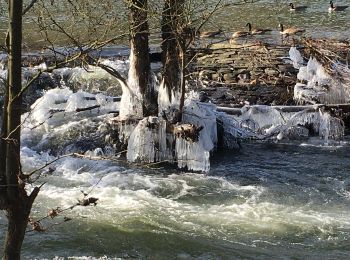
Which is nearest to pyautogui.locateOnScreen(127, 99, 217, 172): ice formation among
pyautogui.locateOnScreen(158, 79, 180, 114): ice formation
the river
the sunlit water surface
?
the sunlit water surface

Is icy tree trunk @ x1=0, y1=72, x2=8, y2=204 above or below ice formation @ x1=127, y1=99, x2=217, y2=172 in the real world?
above

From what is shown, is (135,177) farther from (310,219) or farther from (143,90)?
(310,219)

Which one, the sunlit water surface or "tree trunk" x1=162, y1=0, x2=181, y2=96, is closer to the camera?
the sunlit water surface

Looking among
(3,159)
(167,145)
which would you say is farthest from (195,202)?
(3,159)

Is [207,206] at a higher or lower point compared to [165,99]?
lower

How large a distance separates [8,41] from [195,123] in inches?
285

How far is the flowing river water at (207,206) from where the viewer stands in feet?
25.7

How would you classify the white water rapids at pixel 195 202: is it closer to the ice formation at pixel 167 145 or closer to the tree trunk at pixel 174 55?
the ice formation at pixel 167 145

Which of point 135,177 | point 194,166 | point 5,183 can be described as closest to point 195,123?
point 194,166

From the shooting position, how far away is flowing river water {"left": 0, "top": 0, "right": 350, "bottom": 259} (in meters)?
7.82

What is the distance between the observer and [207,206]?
9234mm

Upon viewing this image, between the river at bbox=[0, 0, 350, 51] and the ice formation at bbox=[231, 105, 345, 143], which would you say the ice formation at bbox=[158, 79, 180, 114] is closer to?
the ice formation at bbox=[231, 105, 345, 143]

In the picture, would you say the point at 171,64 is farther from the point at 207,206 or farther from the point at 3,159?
the point at 3,159

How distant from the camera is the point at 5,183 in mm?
4348
